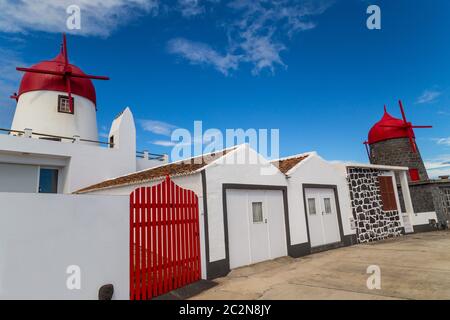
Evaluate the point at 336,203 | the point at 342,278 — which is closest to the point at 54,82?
the point at 336,203

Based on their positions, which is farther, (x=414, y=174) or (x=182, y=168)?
(x=414, y=174)

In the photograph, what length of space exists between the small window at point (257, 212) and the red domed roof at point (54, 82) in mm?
15252

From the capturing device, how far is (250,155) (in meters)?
8.63

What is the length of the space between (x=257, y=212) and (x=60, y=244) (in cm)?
562

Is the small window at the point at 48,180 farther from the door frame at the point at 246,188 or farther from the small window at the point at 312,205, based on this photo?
the small window at the point at 312,205

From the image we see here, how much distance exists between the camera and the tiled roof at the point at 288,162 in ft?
33.9

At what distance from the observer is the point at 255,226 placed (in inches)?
322

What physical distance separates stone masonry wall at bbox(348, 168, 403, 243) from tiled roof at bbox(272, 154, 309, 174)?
3.02 meters

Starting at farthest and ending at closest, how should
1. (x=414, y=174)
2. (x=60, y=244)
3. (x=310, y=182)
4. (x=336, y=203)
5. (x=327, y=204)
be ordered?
(x=414, y=174), (x=336, y=203), (x=327, y=204), (x=310, y=182), (x=60, y=244)

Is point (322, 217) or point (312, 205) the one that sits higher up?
point (312, 205)

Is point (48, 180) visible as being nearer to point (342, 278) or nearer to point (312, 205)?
point (312, 205)

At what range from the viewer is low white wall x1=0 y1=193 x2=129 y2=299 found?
12.3 ft
